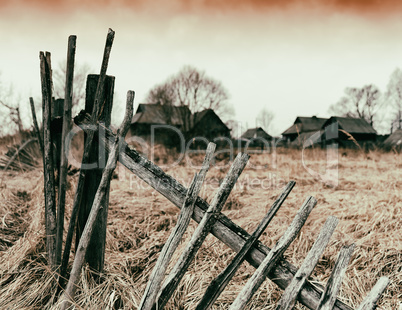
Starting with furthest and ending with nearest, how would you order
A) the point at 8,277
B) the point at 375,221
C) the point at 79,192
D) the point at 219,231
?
1. the point at 375,221
2. the point at 8,277
3. the point at 79,192
4. the point at 219,231

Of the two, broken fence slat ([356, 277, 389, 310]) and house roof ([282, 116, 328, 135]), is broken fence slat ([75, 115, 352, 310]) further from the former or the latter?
house roof ([282, 116, 328, 135])

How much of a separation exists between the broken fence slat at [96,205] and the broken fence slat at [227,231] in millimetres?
60

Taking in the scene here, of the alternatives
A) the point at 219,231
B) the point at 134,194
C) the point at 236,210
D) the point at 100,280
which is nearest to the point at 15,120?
the point at 134,194

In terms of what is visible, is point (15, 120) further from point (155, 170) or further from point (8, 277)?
point (155, 170)

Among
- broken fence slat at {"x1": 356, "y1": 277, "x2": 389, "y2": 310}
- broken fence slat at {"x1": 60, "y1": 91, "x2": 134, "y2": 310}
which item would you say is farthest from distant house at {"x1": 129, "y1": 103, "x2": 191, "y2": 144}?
broken fence slat at {"x1": 356, "y1": 277, "x2": 389, "y2": 310}

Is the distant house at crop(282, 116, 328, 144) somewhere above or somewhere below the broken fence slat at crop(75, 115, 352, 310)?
above

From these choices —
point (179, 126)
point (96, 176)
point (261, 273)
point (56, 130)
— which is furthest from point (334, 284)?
point (179, 126)

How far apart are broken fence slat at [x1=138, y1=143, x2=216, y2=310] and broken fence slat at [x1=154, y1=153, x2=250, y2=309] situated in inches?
1.6

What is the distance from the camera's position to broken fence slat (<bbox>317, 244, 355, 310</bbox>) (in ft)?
4.50

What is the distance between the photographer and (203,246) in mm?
2939

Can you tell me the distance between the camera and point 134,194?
506cm

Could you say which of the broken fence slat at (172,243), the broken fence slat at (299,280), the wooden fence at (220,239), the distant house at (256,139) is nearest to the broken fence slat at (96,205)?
the wooden fence at (220,239)

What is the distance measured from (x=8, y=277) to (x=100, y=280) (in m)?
0.84

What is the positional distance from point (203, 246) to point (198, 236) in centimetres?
157
